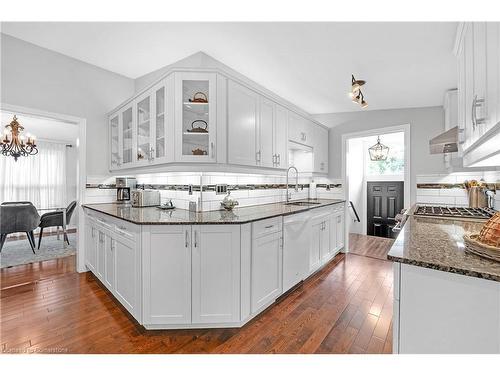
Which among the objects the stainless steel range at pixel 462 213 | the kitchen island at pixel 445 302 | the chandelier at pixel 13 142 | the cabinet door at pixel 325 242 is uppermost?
the chandelier at pixel 13 142

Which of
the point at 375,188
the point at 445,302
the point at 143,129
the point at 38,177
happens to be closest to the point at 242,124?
the point at 143,129

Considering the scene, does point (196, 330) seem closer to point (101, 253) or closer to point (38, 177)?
point (101, 253)

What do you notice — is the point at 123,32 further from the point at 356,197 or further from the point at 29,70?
the point at 356,197

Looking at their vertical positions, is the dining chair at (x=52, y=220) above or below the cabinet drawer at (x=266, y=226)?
below

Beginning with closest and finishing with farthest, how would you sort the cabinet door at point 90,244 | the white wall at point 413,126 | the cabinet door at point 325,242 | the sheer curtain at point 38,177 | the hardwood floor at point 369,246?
the cabinet door at point 90,244, the cabinet door at point 325,242, the white wall at point 413,126, the hardwood floor at point 369,246, the sheer curtain at point 38,177

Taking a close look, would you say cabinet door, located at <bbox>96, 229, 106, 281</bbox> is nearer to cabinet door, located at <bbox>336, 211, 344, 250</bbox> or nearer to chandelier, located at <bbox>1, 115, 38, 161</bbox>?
chandelier, located at <bbox>1, 115, 38, 161</bbox>

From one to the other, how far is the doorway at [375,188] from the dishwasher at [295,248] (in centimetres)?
294

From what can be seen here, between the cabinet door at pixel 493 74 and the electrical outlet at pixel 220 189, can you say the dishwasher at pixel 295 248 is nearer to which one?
the electrical outlet at pixel 220 189

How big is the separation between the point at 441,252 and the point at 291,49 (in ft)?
7.03

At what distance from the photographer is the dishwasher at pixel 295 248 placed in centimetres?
242

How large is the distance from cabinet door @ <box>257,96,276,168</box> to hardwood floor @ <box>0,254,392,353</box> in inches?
59.1

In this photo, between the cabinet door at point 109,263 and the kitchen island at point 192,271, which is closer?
the kitchen island at point 192,271

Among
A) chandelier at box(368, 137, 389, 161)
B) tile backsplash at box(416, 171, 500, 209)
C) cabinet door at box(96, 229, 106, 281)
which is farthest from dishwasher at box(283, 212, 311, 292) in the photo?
chandelier at box(368, 137, 389, 161)

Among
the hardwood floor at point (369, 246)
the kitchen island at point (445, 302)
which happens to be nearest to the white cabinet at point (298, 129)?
the hardwood floor at point (369, 246)
